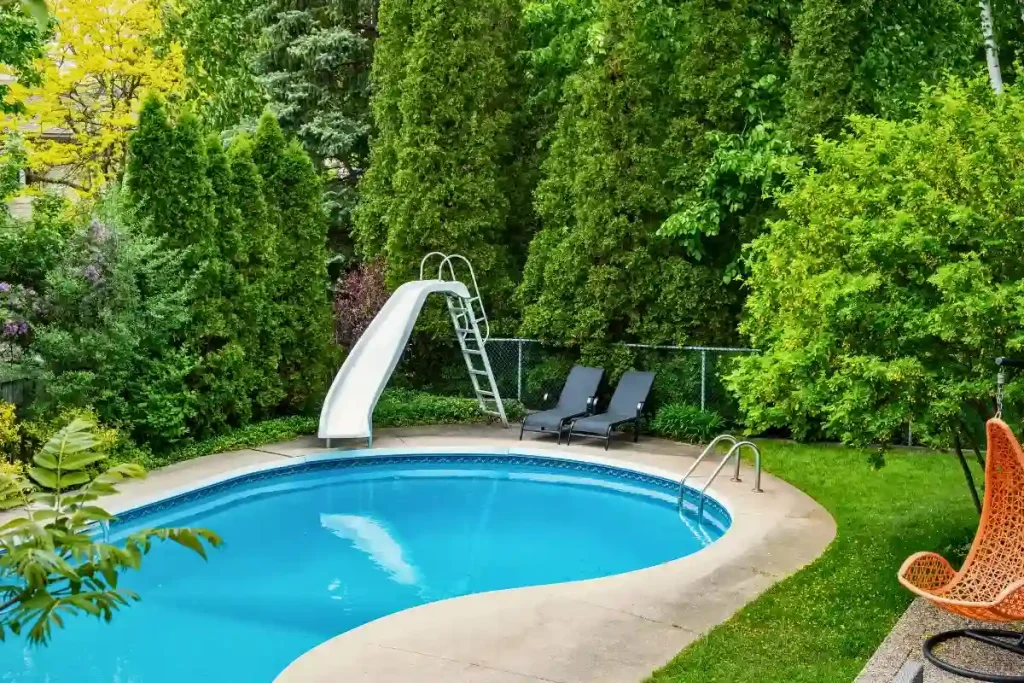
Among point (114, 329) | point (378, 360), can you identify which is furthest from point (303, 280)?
point (114, 329)

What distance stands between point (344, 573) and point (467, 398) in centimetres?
690

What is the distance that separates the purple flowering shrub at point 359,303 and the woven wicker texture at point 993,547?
38.0 feet

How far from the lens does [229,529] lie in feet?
33.9

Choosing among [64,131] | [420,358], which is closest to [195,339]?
[420,358]

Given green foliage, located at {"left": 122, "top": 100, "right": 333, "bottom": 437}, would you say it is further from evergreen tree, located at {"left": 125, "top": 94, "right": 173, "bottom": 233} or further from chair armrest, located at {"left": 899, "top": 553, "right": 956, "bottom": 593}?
chair armrest, located at {"left": 899, "top": 553, "right": 956, "bottom": 593}

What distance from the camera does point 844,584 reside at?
7.06 metres

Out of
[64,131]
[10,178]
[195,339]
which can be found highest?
[64,131]

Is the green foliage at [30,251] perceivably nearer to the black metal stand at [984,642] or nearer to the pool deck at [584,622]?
the pool deck at [584,622]

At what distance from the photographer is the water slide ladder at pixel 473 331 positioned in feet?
46.4

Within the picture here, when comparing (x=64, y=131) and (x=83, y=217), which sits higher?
(x=64, y=131)

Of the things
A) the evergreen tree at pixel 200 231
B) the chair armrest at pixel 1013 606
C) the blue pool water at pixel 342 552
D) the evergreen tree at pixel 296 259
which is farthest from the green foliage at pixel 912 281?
the evergreen tree at pixel 296 259

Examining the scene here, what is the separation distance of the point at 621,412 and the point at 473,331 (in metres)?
2.53

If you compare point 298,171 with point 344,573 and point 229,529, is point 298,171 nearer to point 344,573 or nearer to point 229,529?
point 229,529

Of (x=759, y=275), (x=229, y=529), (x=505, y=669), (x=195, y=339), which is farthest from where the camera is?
(x=195, y=339)
